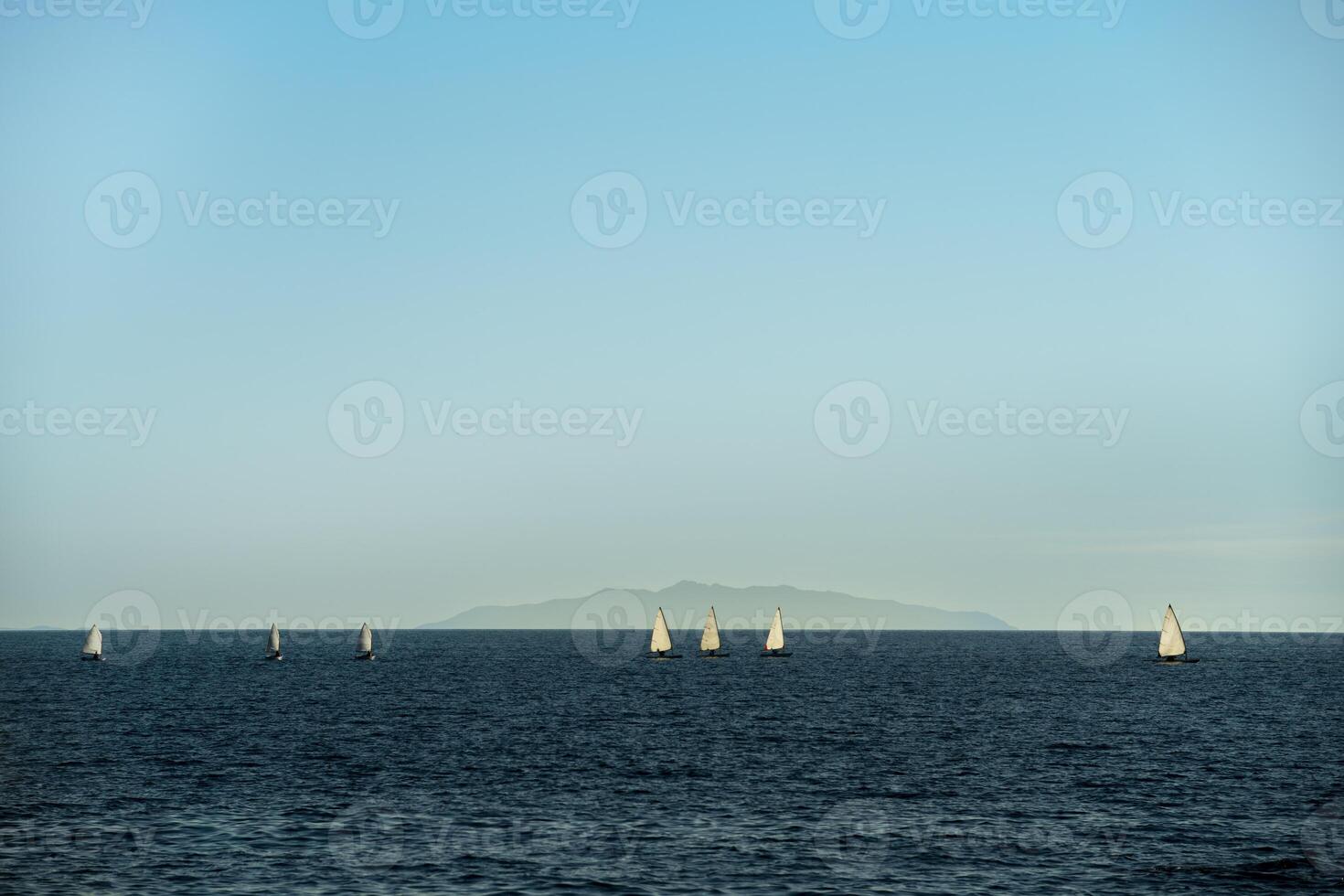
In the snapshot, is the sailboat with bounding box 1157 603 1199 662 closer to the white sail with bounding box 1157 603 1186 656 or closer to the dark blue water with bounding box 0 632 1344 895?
the white sail with bounding box 1157 603 1186 656

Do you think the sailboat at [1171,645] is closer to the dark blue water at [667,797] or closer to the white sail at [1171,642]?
the white sail at [1171,642]

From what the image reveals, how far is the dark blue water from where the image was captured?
48656mm

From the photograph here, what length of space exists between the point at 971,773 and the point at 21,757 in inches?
2474

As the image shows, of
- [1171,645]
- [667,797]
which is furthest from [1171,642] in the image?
[667,797]

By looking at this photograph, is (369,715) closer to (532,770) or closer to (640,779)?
(532,770)

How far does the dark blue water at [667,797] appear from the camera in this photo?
48656 mm

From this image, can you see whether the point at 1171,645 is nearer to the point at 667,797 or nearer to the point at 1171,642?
the point at 1171,642

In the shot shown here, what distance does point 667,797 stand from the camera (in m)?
65.0

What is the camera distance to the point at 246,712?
113m

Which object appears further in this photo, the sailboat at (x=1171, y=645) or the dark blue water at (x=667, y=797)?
the sailboat at (x=1171, y=645)

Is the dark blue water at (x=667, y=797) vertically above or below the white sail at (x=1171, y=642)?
below

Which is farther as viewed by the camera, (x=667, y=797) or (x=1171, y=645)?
(x=1171, y=645)

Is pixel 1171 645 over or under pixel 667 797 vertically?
over

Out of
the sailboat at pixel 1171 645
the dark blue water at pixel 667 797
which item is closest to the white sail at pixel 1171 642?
the sailboat at pixel 1171 645
